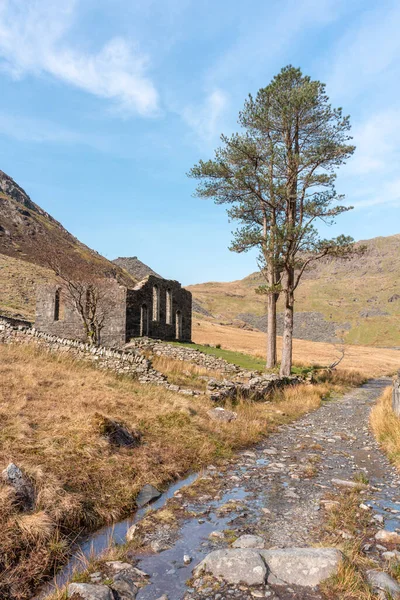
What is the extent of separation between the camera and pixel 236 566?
16.0 feet

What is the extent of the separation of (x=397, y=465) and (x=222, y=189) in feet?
67.4

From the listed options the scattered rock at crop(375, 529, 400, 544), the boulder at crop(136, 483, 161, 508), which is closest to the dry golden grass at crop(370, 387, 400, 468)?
the scattered rock at crop(375, 529, 400, 544)

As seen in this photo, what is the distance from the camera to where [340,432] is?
13359 mm

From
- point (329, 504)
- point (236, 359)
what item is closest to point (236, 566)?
point (329, 504)

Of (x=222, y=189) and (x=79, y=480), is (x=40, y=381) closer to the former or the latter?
(x=79, y=480)

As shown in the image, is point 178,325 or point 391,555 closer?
point 391,555

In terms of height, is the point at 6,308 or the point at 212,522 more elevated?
the point at 6,308

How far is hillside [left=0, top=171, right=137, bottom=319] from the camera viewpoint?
41.7m

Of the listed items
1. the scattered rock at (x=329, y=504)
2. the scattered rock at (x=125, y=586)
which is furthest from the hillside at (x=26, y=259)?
the scattered rock at (x=125, y=586)

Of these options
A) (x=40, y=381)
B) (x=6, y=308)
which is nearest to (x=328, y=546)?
(x=40, y=381)

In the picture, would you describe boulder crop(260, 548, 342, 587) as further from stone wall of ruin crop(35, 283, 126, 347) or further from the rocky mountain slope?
the rocky mountain slope

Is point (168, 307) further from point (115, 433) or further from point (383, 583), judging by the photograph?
point (383, 583)

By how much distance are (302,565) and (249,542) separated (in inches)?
42.4

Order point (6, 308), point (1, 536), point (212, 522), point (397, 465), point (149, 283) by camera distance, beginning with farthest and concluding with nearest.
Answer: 1. point (6, 308)
2. point (149, 283)
3. point (397, 465)
4. point (212, 522)
5. point (1, 536)
